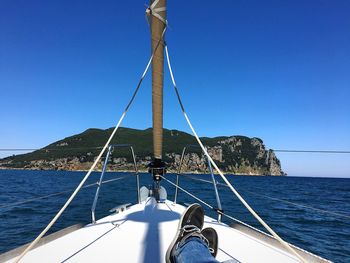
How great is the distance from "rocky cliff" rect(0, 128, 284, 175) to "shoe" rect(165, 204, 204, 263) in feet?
360

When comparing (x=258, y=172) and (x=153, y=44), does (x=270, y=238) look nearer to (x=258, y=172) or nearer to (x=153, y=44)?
(x=153, y=44)

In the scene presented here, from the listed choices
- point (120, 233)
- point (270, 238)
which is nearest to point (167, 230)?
point (120, 233)

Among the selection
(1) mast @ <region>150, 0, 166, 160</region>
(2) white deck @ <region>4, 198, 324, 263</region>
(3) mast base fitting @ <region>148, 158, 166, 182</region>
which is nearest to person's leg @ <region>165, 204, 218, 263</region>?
(2) white deck @ <region>4, 198, 324, 263</region>

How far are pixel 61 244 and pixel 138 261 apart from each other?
1053 millimetres

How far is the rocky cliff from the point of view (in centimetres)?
12938

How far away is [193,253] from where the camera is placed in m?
1.89

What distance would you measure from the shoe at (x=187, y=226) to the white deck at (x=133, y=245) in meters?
0.47

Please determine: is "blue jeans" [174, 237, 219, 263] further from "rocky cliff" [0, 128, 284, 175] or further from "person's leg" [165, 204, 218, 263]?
"rocky cliff" [0, 128, 284, 175]

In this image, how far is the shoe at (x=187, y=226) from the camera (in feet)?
6.59

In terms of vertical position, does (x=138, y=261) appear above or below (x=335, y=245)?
above

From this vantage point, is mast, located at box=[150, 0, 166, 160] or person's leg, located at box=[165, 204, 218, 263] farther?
mast, located at box=[150, 0, 166, 160]

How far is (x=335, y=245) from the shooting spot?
8.61m

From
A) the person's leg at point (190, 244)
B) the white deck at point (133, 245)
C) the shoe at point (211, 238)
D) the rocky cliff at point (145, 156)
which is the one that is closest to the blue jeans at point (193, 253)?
the person's leg at point (190, 244)

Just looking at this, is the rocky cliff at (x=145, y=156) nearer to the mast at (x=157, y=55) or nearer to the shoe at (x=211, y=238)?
the mast at (x=157, y=55)
